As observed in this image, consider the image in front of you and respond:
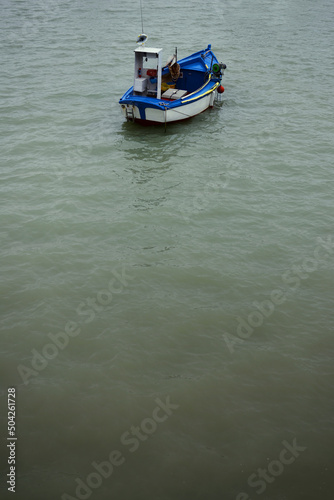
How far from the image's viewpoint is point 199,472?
5.52m

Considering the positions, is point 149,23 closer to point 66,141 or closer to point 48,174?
point 66,141

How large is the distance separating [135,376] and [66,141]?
958cm

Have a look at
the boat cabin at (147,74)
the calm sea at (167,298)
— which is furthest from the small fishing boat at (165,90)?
the calm sea at (167,298)

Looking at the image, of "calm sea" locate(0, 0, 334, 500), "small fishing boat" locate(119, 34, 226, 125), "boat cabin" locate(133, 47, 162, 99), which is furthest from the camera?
"boat cabin" locate(133, 47, 162, 99)

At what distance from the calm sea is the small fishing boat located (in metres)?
0.61

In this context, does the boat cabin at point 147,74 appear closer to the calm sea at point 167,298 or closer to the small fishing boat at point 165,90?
the small fishing boat at point 165,90

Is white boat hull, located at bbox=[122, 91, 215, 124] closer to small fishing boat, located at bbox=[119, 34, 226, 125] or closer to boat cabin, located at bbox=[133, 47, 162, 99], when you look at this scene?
small fishing boat, located at bbox=[119, 34, 226, 125]

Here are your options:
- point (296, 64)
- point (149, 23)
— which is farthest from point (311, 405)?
point (149, 23)

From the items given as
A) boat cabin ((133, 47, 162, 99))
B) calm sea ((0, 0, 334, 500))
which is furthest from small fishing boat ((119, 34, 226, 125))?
calm sea ((0, 0, 334, 500))

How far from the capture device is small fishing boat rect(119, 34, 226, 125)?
47.4 feet

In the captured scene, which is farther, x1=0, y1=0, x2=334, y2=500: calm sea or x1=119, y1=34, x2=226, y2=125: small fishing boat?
x1=119, y1=34, x2=226, y2=125: small fishing boat

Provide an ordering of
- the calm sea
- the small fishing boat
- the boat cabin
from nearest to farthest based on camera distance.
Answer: the calm sea, the small fishing boat, the boat cabin

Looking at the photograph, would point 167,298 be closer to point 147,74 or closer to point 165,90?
point 147,74

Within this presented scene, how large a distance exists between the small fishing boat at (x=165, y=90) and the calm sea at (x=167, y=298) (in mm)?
607
